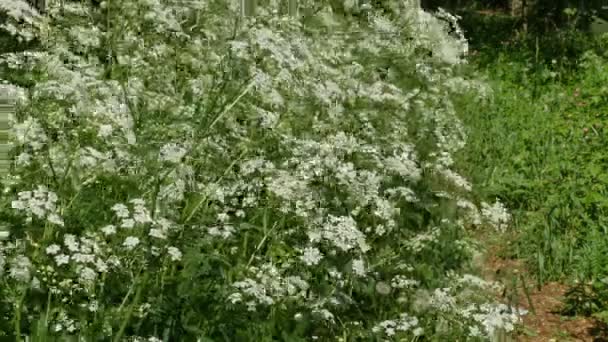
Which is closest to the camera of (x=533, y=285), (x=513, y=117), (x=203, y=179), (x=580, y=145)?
(x=203, y=179)

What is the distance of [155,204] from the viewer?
11.1ft

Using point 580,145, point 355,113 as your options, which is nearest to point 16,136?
point 355,113

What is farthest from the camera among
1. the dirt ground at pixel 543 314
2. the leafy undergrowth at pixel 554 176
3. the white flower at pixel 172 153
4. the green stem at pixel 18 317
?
the leafy undergrowth at pixel 554 176

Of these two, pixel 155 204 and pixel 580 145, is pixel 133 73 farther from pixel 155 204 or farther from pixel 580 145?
pixel 580 145

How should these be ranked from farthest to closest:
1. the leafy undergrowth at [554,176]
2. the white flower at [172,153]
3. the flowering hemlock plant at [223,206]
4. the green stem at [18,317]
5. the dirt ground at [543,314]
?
the leafy undergrowth at [554,176] < the dirt ground at [543,314] < the white flower at [172,153] < the flowering hemlock plant at [223,206] < the green stem at [18,317]

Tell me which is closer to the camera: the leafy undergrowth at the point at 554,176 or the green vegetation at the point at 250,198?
the green vegetation at the point at 250,198

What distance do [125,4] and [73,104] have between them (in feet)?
6.49

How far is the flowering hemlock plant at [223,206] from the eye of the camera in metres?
3.31

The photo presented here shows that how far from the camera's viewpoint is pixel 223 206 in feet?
13.5

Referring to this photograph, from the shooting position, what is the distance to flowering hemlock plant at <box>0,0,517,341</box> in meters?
3.31

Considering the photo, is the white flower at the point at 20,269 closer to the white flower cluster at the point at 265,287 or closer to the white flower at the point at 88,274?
the white flower at the point at 88,274

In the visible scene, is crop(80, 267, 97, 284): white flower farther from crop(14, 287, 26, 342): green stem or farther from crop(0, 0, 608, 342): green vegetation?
crop(14, 287, 26, 342): green stem

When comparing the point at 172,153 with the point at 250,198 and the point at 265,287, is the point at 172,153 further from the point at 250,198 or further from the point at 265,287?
the point at 265,287

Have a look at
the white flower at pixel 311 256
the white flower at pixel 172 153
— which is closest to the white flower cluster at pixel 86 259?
the white flower at pixel 172 153
